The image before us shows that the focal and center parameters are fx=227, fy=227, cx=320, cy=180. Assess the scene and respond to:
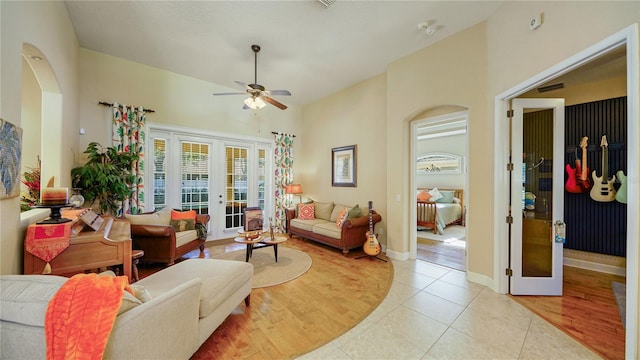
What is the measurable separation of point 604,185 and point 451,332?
3.35 metres

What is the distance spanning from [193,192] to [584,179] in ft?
21.8

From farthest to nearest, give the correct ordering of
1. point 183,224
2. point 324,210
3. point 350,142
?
1. point 324,210
2. point 350,142
3. point 183,224

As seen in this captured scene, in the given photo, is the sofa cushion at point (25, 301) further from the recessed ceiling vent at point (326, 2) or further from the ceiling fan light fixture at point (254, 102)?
the recessed ceiling vent at point (326, 2)

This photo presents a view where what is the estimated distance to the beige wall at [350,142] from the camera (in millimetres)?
4418

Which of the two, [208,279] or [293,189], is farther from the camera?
[293,189]

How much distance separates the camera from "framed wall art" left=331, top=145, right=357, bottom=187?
493 centimetres

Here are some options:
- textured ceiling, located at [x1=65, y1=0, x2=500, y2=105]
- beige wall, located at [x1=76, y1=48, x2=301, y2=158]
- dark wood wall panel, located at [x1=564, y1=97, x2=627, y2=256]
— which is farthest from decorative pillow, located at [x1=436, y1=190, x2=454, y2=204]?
beige wall, located at [x1=76, y1=48, x2=301, y2=158]

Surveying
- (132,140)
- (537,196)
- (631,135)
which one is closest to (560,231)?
(537,196)

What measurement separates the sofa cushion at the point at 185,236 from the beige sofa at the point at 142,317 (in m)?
1.62

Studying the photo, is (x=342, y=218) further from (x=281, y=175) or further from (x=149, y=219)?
(x=149, y=219)

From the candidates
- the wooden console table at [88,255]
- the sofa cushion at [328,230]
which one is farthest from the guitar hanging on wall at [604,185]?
the wooden console table at [88,255]

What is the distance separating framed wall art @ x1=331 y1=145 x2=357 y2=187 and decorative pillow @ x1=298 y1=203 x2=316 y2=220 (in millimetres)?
777

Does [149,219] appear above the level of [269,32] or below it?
below

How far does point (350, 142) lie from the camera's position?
5008mm
